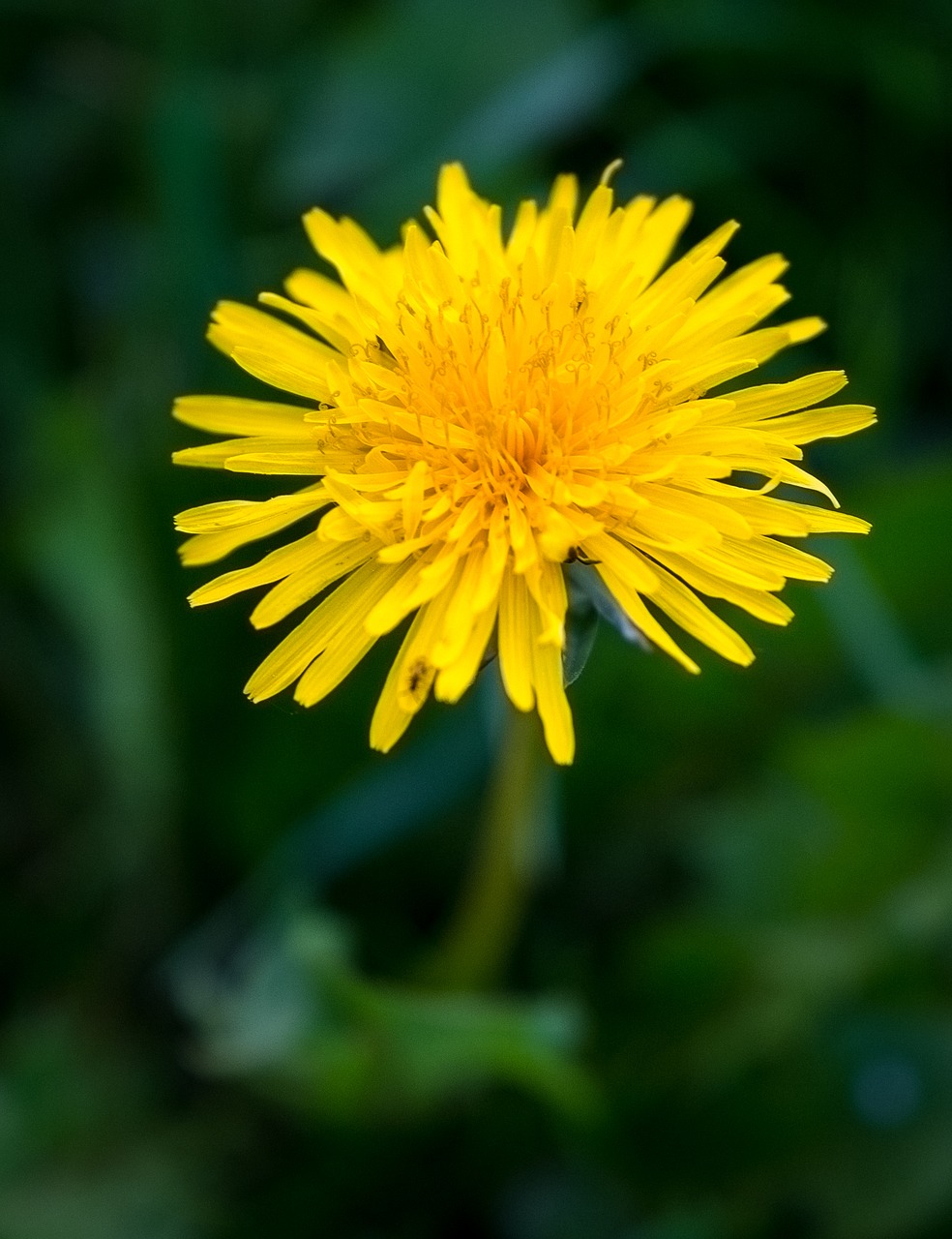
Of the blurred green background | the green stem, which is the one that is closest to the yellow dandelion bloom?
the green stem

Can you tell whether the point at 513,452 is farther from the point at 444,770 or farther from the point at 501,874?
the point at 444,770

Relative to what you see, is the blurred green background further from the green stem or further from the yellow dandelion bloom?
the yellow dandelion bloom

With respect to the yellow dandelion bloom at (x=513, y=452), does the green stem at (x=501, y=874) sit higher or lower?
lower

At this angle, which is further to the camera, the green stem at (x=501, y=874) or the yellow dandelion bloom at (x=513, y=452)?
the green stem at (x=501, y=874)

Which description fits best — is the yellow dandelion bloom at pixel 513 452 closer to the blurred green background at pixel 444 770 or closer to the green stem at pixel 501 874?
the green stem at pixel 501 874

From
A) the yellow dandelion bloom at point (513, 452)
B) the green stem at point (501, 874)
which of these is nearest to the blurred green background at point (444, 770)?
the green stem at point (501, 874)

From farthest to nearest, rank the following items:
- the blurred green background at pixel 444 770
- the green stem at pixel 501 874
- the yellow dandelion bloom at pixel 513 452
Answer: the blurred green background at pixel 444 770 → the green stem at pixel 501 874 → the yellow dandelion bloom at pixel 513 452

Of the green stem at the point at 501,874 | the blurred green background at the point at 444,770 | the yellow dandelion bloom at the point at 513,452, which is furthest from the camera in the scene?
the blurred green background at the point at 444,770

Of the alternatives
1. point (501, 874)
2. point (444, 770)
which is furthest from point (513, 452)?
point (444, 770)
